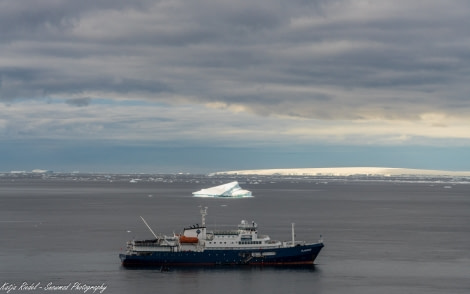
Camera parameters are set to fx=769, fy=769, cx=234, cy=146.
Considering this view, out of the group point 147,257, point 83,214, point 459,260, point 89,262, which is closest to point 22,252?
point 89,262

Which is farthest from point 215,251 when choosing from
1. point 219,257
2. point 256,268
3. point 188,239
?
point 256,268

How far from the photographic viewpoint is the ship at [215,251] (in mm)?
84312

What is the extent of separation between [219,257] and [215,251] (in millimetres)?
794

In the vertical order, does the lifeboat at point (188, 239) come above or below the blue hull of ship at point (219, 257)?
above

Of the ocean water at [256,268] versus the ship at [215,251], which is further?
the ship at [215,251]

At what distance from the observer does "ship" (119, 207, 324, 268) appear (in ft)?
277

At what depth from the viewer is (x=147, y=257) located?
276 ft

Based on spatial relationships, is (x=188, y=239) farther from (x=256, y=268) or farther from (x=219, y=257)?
(x=256, y=268)

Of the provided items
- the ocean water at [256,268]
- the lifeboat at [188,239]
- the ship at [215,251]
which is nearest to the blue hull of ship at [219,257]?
the ship at [215,251]

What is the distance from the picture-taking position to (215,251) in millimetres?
84625

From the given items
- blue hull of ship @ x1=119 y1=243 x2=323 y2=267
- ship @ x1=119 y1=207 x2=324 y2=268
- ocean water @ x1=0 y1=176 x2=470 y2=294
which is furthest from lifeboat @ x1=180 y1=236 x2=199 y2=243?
ocean water @ x1=0 y1=176 x2=470 y2=294

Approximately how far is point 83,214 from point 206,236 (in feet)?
282

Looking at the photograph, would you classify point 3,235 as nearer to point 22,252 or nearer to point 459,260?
point 22,252

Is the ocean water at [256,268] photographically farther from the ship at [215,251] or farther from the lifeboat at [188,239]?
the lifeboat at [188,239]
